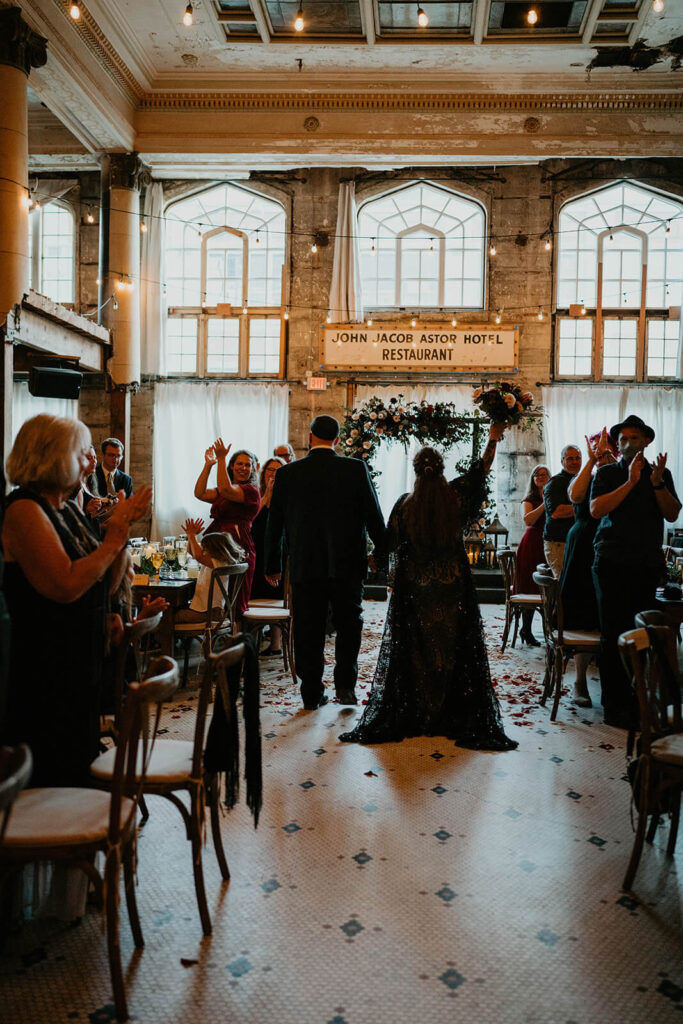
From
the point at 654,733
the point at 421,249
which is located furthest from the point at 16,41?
the point at 654,733

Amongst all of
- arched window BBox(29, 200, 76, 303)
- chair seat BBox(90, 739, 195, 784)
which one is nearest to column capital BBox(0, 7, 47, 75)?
arched window BBox(29, 200, 76, 303)

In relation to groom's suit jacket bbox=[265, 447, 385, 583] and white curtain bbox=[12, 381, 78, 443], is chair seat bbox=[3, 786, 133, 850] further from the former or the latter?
white curtain bbox=[12, 381, 78, 443]

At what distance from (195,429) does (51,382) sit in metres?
3.42

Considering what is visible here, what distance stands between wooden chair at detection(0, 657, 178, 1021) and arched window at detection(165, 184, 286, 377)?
1037cm

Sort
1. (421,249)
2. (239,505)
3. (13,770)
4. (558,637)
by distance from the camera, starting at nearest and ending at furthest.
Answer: (13,770) < (558,637) < (239,505) < (421,249)

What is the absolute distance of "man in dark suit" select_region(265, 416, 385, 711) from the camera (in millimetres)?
5062

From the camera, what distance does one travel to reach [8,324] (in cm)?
782

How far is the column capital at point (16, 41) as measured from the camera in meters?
7.55

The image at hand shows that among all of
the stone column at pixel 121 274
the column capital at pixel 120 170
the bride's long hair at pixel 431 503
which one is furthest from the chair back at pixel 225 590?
the column capital at pixel 120 170

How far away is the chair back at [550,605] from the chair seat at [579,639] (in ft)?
0.20

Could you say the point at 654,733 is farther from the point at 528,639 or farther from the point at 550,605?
the point at 528,639

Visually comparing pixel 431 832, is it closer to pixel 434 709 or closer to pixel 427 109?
pixel 434 709

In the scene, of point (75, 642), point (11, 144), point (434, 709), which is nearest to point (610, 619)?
point (434, 709)

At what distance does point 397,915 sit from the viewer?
276cm
